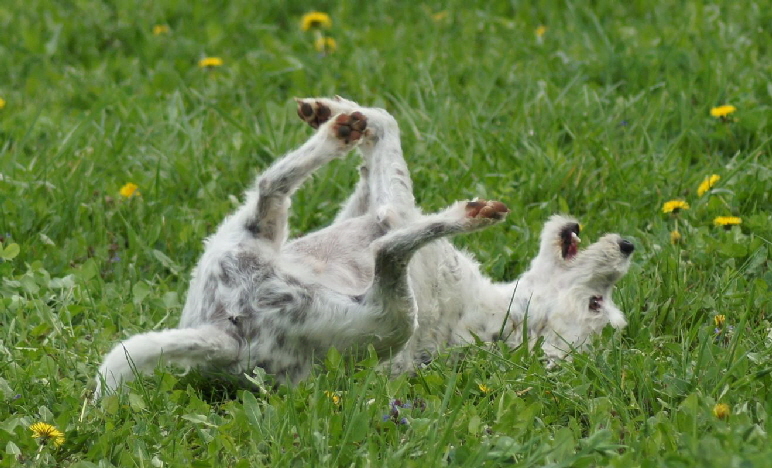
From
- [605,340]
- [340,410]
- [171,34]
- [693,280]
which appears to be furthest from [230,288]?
[171,34]

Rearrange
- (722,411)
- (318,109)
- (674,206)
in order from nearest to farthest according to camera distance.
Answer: (722,411)
(318,109)
(674,206)

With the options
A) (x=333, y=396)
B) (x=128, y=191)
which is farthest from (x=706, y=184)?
Result: (x=128, y=191)

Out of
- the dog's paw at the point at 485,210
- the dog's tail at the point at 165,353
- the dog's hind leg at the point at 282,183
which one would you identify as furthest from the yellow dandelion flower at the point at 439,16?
the dog's tail at the point at 165,353

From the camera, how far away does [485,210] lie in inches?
165

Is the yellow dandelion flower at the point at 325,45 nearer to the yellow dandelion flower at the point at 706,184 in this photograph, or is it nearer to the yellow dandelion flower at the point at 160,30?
the yellow dandelion flower at the point at 160,30

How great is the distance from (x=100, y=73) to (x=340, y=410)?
4257mm

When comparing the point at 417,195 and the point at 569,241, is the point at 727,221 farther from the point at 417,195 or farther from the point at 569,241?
the point at 417,195

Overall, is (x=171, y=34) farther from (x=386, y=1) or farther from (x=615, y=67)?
(x=615, y=67)

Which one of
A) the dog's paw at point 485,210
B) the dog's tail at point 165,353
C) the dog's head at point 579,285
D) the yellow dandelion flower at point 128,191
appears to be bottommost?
the yellow dandelion flower at point 128,191

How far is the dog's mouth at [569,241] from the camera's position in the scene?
16.1ft

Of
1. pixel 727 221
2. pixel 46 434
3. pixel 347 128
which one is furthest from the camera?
pixel 727 221

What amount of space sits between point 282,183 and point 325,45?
3147mm

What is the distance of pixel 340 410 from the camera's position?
3768mm

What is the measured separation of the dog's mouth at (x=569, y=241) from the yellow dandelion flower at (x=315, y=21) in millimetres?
3307
